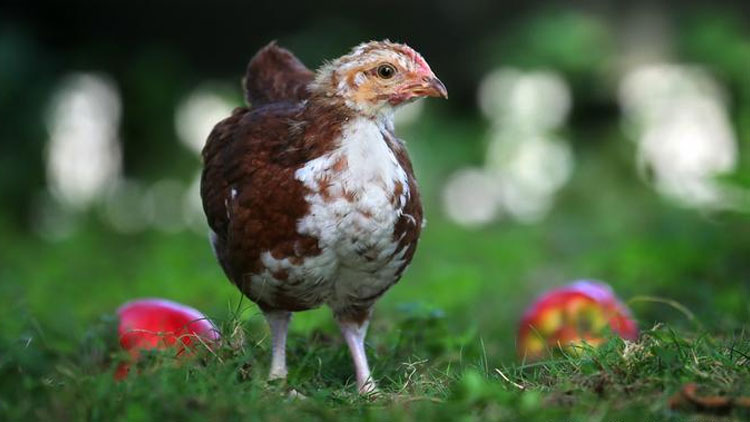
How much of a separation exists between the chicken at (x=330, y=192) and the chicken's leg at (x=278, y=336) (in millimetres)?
33

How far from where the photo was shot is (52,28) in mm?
10281

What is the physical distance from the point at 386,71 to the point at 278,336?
1088 millimetres

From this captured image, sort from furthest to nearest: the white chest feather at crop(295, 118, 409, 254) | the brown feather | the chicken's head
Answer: the brown feather
the chicken's head
the white chest feather at crop(295, 118, 409, 254)

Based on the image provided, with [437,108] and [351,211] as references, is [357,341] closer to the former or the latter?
[351,211]

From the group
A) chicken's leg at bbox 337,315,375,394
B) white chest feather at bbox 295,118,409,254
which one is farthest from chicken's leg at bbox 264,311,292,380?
white chest feather at bbox 295,118,409,254

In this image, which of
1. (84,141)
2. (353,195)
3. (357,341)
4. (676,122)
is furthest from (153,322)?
(676,122)

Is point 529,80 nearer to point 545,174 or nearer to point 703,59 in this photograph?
point 545,174

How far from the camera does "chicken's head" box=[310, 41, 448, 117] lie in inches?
153

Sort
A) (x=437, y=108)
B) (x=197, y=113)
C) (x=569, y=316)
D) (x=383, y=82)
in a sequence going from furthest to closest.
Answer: (x=437, y=108)
(x=197, y=113)
(x=569, y=316)
(x=383, y=82)

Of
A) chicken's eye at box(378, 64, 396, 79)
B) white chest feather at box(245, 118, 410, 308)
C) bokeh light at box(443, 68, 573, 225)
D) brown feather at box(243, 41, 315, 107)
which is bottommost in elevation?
bokeh light at box(443, 68, 573, 225)

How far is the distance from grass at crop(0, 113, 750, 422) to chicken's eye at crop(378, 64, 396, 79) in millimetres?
935

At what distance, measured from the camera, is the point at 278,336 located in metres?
4.25

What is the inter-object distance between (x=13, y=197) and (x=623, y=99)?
5.64 metres

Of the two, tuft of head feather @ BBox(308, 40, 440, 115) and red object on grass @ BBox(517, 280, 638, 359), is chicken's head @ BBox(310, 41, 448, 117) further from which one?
red object on grass @ BBox(517, 280, 638, 359)
